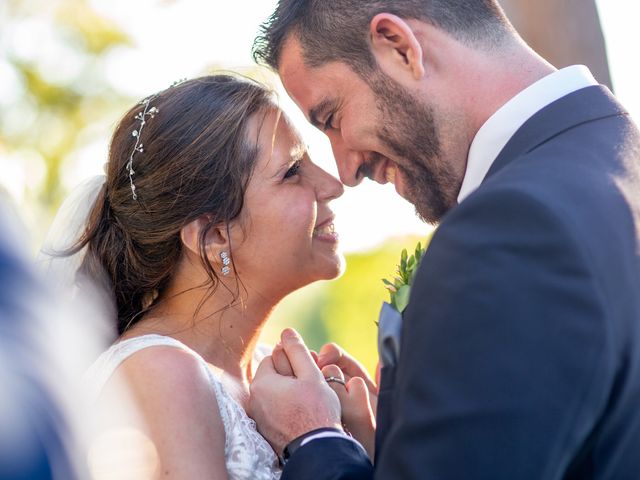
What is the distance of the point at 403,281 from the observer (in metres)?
3.46

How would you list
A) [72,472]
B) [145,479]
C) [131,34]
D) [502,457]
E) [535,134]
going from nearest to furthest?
[72,472], [502,457], [535,134], [145,479], [131,34]

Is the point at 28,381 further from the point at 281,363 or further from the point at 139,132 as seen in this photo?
the point at 139,132

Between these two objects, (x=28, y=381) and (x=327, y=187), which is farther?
(x=327, y=187)

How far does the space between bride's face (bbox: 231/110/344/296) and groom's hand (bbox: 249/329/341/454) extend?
1.24ft

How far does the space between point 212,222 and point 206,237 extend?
72 mm

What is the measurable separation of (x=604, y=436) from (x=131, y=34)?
18859mm

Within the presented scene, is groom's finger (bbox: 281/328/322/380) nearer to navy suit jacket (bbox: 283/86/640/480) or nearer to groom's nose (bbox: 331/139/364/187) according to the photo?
groom's nose (bbox: 331/139/364/187)

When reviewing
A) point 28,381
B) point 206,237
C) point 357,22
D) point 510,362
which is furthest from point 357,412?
point 28,381

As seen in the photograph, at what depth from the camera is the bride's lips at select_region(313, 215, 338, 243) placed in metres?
3.85

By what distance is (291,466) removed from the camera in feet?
8.58

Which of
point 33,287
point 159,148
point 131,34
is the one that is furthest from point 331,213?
point 131,34

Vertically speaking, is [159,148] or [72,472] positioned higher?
[72,472]

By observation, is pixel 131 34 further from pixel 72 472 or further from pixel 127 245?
pixel 72 472

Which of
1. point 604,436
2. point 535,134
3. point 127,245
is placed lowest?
point 127,245
